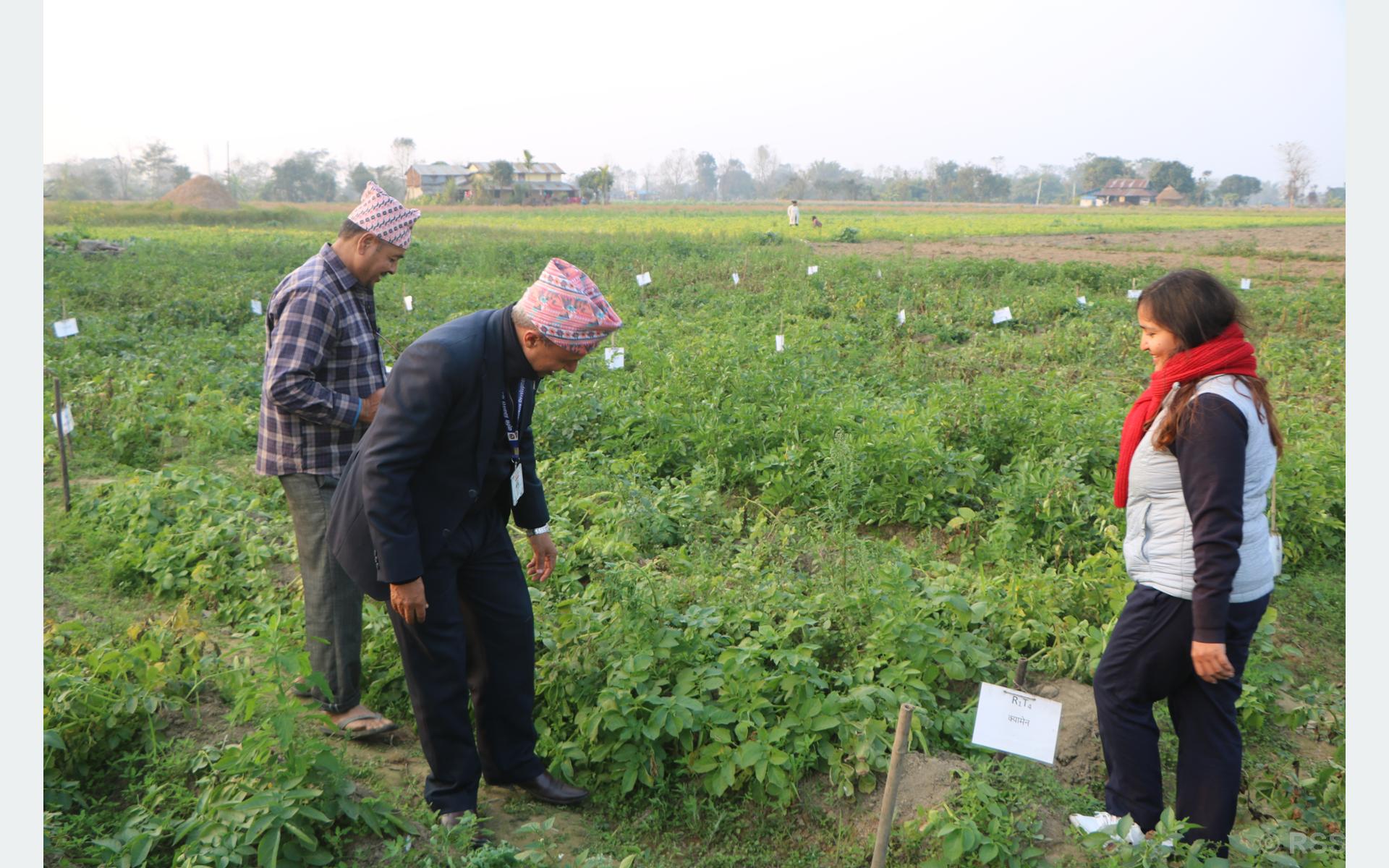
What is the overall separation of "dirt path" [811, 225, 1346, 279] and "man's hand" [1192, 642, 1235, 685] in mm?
16018

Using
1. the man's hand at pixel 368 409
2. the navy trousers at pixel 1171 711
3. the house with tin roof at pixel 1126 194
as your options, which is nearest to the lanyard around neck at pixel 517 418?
the man's hand at pixel 368 409

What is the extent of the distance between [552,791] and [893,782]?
1291 millimetres

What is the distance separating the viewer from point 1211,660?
97.3 inches

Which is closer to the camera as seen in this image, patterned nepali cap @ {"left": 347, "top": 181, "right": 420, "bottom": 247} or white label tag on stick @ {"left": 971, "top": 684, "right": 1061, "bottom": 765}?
white label tag on stick @ {"left": 971, "top": 684, "right": 1061, "bottom": 765}

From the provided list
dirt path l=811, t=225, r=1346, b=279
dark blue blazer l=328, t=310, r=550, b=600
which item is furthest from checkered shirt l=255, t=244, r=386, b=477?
dirt path l=811, t=225, r=1346, b=279

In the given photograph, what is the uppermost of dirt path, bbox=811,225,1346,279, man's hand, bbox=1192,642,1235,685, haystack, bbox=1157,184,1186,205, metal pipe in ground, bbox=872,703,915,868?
haystack, bbox=1157,184,1186,205

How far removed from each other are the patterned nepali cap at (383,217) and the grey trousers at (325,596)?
35.6 inches

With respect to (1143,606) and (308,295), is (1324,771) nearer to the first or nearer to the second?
(1143,606)

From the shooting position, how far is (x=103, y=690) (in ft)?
10.0

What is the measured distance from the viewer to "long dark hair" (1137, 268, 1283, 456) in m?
2.51

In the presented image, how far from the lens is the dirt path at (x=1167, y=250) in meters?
19.7

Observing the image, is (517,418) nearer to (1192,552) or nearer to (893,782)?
(893,782)

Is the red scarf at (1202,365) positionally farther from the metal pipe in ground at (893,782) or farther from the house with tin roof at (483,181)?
the house with tin roof at (483,181)

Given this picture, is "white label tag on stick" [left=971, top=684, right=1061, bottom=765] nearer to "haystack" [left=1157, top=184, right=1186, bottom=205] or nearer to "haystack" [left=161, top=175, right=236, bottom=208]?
"haystack" [left=161, top=175, right=236, bottom=208]
